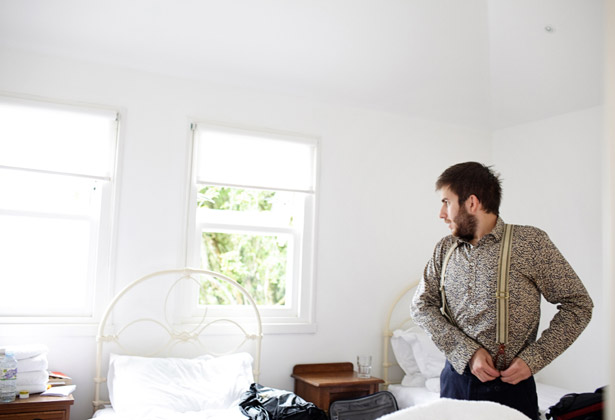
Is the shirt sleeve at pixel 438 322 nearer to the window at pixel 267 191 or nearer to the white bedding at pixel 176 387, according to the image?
the white bedding at pixel 176 387

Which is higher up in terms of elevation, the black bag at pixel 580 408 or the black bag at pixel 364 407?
the black bag at pixel 580 408

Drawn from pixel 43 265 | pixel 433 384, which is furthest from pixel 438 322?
pixel 43 265

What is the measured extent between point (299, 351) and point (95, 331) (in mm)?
1229

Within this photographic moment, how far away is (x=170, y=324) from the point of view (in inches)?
133

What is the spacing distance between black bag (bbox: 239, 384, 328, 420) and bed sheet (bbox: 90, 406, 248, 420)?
0.05m

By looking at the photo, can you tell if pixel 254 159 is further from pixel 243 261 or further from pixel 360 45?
pixel 243 261

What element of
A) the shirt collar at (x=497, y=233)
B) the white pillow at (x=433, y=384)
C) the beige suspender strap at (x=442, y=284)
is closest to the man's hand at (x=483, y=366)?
the beige suspender strap at (x=442, y=284)

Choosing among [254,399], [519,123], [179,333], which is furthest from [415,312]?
[519,123]

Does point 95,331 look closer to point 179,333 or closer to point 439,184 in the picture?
point 179,333

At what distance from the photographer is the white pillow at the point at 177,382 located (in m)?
2.91

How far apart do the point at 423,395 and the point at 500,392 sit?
1.69 meters

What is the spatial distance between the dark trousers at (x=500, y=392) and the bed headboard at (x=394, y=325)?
6.49 ft

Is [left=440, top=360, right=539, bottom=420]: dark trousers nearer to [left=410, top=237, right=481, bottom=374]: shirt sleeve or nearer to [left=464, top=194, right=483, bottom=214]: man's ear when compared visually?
[left=410, top=237, right=481, bottom=374]: shirt sleeve

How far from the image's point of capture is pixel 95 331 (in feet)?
10.4
